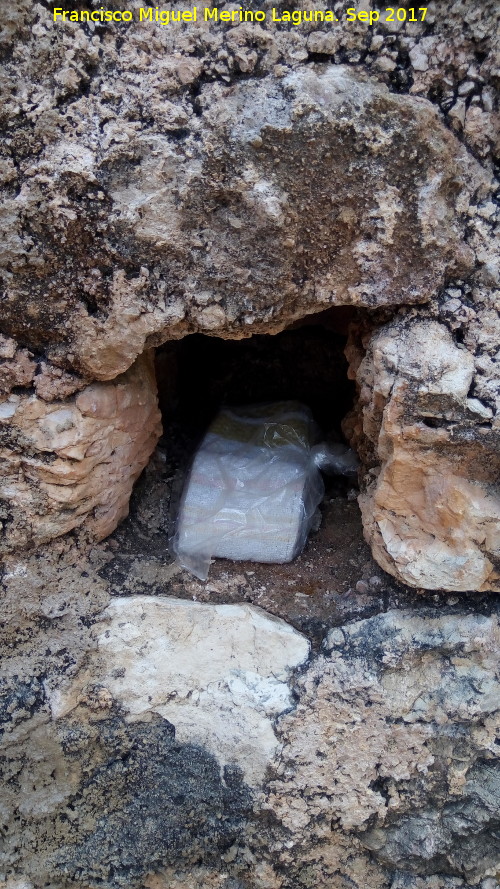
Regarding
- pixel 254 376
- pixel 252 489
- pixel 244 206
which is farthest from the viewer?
pixel 254 376

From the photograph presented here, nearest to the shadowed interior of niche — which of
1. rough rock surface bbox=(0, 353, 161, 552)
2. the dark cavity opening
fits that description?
the dark cavity opening

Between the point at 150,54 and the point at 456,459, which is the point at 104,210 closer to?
the point at 150,54

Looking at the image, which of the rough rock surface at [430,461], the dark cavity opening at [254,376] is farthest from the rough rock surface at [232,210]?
the dark cavity opening at [254,376]

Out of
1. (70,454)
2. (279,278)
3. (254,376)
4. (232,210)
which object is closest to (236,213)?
(232,210)

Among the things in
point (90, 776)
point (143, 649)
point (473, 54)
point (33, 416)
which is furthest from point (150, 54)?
point (90, 776)

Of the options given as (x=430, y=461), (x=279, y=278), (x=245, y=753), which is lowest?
(x=245, y=753)

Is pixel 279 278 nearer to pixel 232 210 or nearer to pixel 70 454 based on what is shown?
pixel 232 210

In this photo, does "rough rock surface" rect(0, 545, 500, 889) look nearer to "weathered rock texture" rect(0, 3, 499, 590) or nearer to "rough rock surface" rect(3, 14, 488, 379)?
"weathered rock texture" rect(0, 3, 499, 590)

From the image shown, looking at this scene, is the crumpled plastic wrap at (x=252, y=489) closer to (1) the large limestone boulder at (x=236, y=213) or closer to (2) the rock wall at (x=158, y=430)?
(2) the rock wall at (x=158, y=430)
